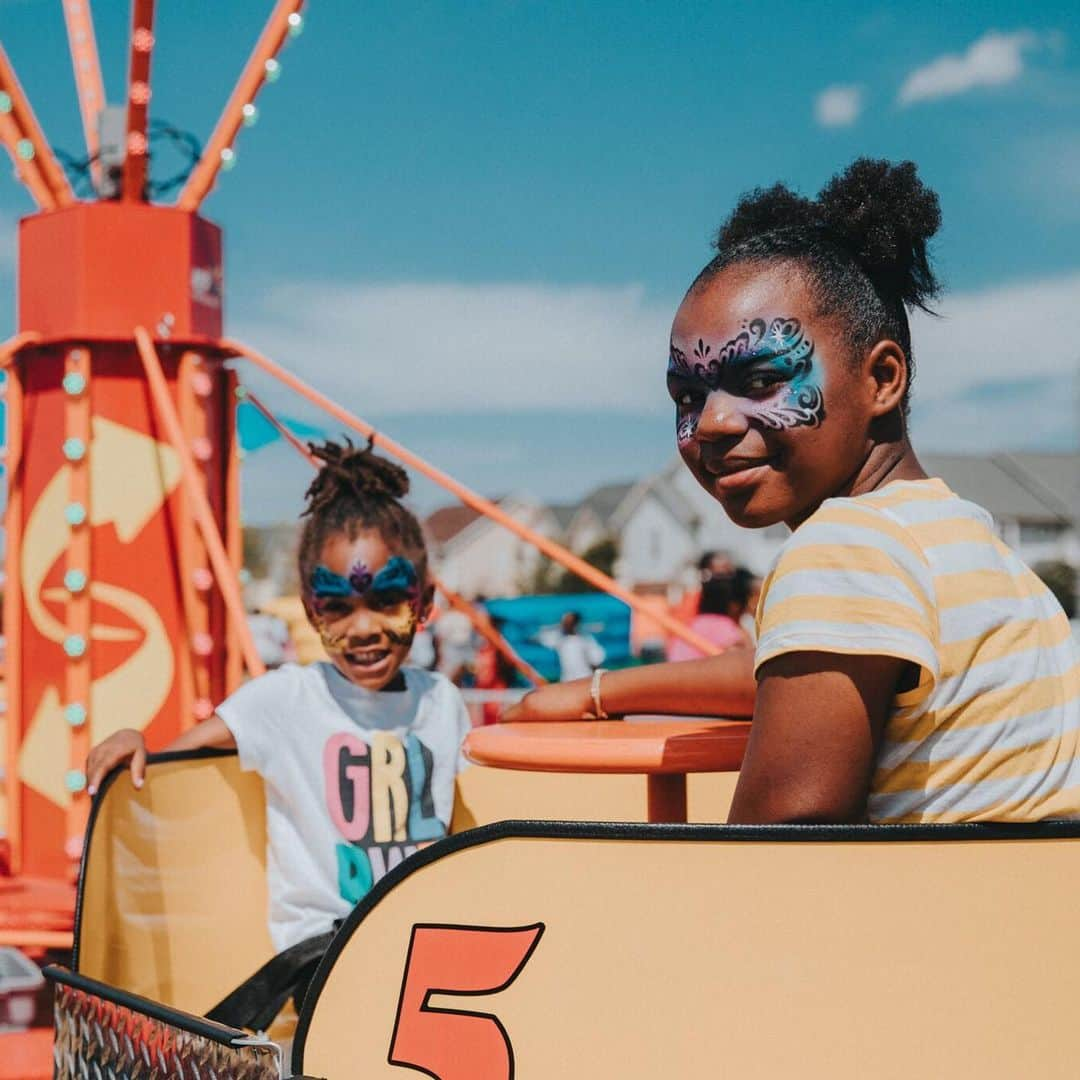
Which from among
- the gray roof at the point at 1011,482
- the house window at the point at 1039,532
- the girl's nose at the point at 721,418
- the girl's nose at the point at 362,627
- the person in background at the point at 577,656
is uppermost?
the gray roof at the point at 1011,482

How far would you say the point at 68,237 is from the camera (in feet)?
11.1

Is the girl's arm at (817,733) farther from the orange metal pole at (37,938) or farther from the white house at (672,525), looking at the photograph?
the white house at (672,525)

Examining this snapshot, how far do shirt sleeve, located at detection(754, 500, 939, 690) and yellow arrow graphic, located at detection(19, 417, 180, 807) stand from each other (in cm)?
252

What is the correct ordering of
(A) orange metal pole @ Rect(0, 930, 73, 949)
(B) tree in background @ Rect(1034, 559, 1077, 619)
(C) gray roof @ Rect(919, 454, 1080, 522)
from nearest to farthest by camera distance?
(A) orange metal pole @ Rect(0, 930, 73, 949), (B) tree in background @ Rect(1034, 559, 1077, 619), (C) gray roof @ Rect(919, 454, 1080, 522)

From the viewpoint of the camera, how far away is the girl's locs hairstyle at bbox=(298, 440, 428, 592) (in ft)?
8.63

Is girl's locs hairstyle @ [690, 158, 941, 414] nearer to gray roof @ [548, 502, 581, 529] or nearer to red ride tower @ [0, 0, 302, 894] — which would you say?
red ride tower @ [0, 0, 302, 894]

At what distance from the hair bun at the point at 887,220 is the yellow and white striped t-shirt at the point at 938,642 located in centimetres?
26

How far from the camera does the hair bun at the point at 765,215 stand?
1433 mm

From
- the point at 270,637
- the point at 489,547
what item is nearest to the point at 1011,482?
the point at 489,547

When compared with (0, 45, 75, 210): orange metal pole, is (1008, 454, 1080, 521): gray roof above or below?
above

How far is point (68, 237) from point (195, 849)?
5.61 ft

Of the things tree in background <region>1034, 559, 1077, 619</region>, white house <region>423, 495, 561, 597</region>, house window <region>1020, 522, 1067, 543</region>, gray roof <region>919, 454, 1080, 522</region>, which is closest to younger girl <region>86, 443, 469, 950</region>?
tree in background <region>1034, 559, 1077, 619</region>

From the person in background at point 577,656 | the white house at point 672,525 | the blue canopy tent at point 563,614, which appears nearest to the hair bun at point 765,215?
the person in background at point 577,656

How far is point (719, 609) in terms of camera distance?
555 cm
